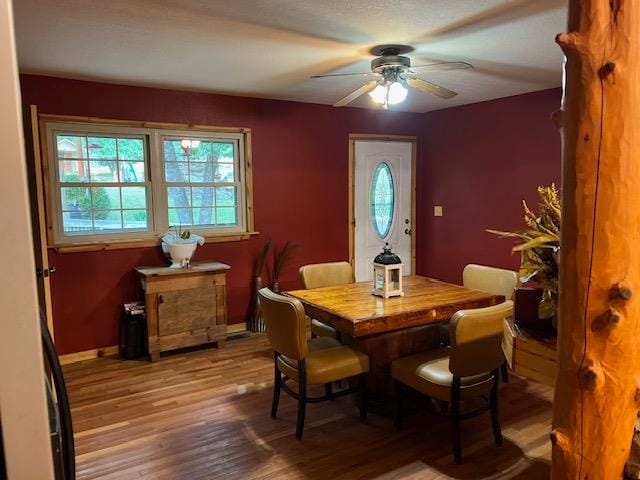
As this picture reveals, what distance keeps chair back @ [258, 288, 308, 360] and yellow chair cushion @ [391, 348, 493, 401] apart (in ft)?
1.96

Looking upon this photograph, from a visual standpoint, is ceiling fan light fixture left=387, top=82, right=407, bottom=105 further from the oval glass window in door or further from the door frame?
the oval glass window in door

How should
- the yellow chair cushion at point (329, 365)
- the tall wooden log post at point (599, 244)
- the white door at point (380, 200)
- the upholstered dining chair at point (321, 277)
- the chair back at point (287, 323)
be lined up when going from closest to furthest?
the tall wooden log post at point (599, 244), the chair back at point (287, 323), the yellow chair cushion at point (329, 365), the upholstered dining chair at point (321, 277), the white door at point (380, 200)

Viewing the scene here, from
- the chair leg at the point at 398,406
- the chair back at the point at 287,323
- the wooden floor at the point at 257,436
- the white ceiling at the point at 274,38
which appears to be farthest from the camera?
the chair leg at the point at 398,406

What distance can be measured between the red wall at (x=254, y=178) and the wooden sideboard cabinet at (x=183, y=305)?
13.9 inches

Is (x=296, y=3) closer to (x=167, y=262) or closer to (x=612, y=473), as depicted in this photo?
(x=612, y=473)

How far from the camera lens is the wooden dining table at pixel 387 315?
2721mm

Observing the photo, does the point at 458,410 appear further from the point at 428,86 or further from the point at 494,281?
the point at 428,86

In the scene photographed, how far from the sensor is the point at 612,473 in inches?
50.2

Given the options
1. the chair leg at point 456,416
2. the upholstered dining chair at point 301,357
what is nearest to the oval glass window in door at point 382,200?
the upholstered dining chair at point 301,357

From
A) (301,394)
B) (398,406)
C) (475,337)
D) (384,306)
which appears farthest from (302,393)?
(475,337)

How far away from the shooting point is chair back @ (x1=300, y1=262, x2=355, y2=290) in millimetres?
3752

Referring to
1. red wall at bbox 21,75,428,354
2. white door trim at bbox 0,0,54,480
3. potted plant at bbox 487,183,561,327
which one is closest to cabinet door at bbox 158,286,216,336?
red wall at bbox 21,75,428,354

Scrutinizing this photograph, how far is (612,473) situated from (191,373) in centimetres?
A: 313

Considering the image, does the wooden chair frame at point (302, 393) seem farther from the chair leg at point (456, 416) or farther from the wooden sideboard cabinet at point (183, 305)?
the wooden sideboard cabinet at point (183, 305)
